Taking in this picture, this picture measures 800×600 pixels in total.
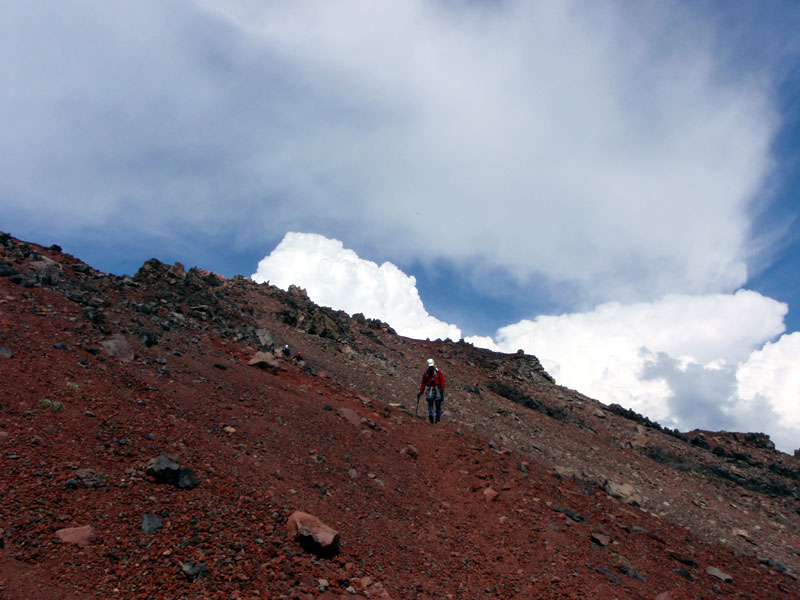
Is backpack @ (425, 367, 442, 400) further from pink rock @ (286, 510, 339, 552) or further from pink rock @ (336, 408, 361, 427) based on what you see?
pink rock @ (286, 510, 339, 552)

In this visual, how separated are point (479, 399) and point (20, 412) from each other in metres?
17.2

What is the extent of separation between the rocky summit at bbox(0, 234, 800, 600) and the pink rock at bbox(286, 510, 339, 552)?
3cm

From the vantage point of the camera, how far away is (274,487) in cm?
743

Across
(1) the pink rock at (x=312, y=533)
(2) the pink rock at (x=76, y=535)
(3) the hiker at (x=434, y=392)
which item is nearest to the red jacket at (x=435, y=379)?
(3) the hiker at (x=434, y=392)

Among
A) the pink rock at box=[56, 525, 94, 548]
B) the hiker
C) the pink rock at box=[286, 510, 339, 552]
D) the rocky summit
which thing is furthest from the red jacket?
the pink rock at box=[56, 525, 94, 548]

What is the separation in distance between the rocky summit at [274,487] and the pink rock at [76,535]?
19 millimetres

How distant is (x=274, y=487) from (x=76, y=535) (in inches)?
110

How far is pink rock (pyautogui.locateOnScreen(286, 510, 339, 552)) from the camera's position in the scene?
6238 millimetres

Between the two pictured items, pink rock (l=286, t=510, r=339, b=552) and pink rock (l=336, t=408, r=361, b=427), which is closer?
pink rock (l=286, t=510, r=339, b=552)

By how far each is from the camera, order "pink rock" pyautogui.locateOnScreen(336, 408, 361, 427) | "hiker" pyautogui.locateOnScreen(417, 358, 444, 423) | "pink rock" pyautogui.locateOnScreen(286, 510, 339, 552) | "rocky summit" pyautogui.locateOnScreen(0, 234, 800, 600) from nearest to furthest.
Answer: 1. "rocky summit" pyautogui.locateOnScreen(0, 234, 800, 600)
2. "pink rock" pyautogui.locateOnScreen(286, 510, 339, 552)
3. "pink rock" pyautogui.locateOnScreen(336, 408, 361, 427)
4. "hiker" pyautogui.locateOnScreen(417, 358, 444, 423)

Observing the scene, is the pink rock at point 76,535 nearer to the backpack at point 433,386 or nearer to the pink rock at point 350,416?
the pink rock at point 350,416

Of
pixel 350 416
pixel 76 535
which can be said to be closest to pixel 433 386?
pixel 350 416

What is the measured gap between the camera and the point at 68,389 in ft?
25.4

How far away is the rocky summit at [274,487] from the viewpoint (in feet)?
17.9
